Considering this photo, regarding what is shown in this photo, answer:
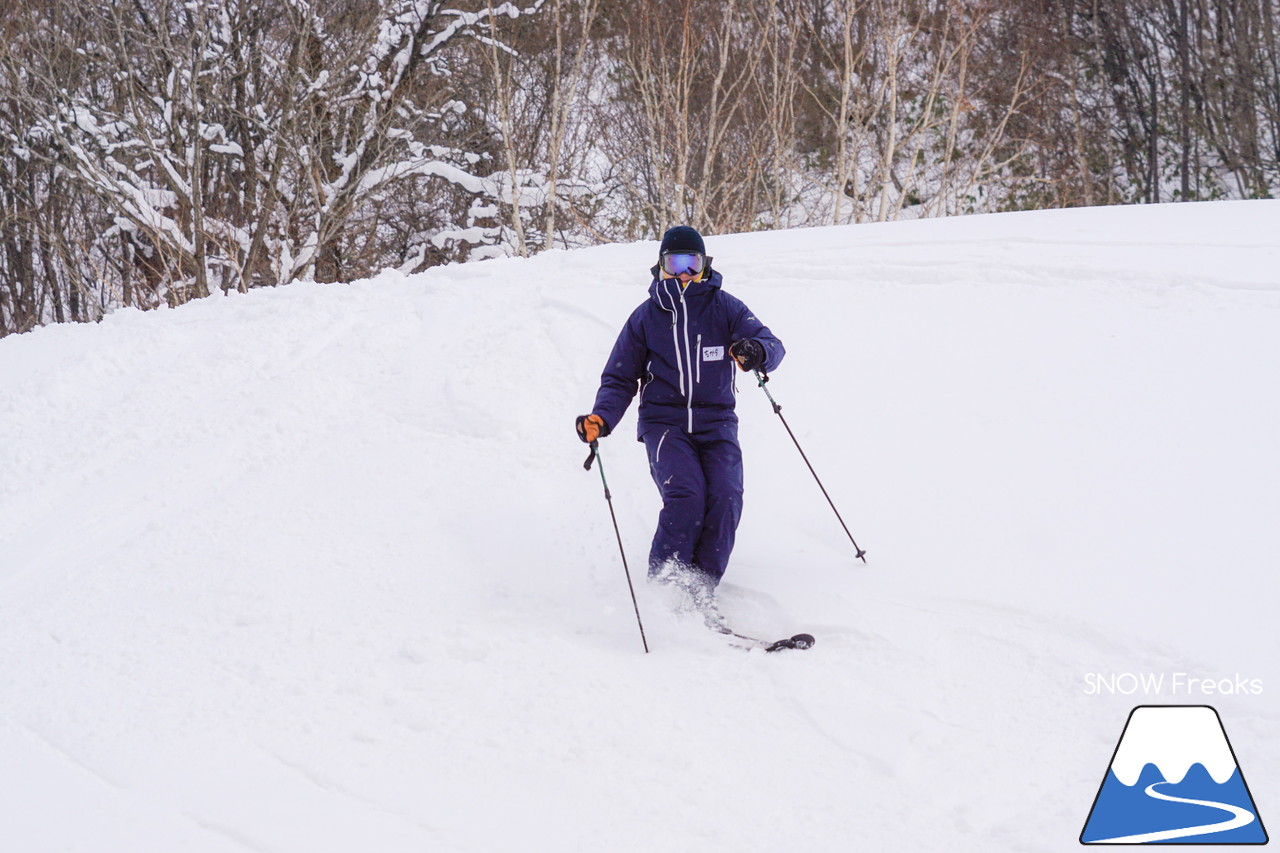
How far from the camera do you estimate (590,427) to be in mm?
4277

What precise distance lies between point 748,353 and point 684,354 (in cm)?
31

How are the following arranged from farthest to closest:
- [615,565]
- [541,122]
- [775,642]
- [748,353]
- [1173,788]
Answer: [541,122]
[615,565]
[748,353]
[775,642]
[1173,788]

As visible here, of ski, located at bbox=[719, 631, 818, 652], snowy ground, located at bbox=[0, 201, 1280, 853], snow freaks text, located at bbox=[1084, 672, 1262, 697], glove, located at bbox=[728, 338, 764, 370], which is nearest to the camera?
snowy ground, located at bbox=[0, 201, 1280, 853]

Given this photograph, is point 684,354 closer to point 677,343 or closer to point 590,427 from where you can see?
point 677,343

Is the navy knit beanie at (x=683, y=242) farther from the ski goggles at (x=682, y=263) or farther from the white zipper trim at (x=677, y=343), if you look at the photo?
the white zipper trim at (x=677, y=343)

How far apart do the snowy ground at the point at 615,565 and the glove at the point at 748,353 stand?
959 millimetres

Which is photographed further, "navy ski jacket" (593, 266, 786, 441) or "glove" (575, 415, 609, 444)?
"navy ski jacket" (593, 266, 786, 441)

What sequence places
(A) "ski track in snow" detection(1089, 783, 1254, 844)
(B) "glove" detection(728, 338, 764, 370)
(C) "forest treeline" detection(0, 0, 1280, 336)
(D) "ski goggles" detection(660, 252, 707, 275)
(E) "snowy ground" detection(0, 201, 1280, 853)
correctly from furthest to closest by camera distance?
(C) "forest treeline" detection(0, 0, 1280, 336), (D) "ski goggles" detection(660, 252, 707, 275), (B) "glove" detection(728, 338, 764, 370), (E) "snowy ground" detection(0, 201, 1280, 853), (A) "ski track in snow" detection(1089, 783, 1254, 844)

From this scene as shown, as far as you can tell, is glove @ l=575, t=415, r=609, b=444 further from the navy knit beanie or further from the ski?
the ski

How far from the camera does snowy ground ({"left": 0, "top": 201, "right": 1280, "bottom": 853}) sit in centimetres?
305

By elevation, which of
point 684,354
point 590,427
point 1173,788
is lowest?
point 1173,788

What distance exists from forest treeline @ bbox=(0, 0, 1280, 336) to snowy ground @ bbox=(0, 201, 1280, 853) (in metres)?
7.05

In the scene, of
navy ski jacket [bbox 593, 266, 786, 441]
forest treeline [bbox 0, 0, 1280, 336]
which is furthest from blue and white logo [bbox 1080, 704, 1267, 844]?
forest treeline [bbox 0, 0, 1280, 336]

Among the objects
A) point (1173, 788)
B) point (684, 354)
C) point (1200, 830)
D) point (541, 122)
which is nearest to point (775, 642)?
point (684, 354)
